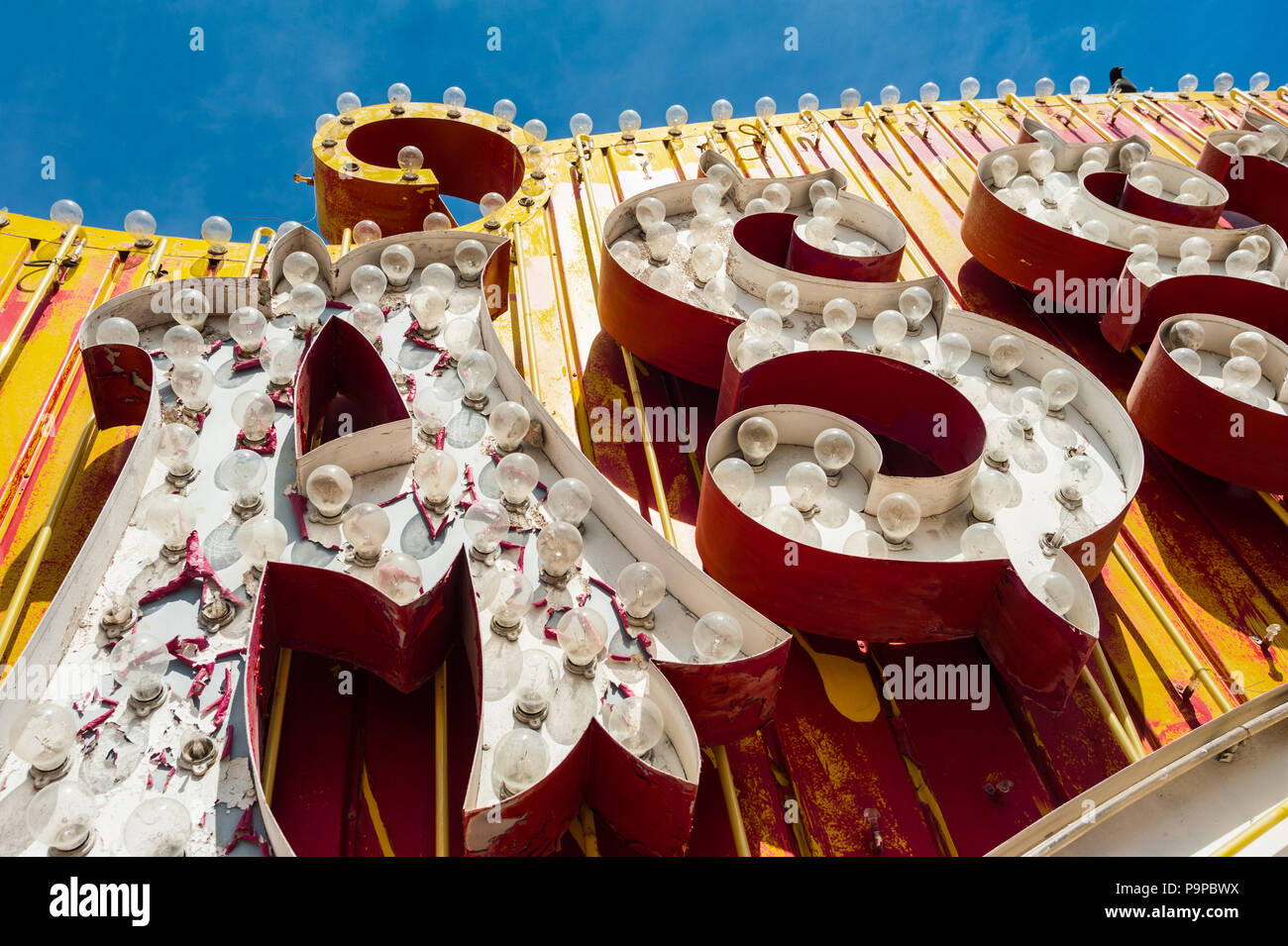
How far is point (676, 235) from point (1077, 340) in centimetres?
468

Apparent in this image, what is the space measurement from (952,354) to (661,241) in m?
3.12

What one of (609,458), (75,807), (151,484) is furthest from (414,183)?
(75,807)

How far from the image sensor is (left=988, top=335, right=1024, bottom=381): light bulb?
9.45 meters

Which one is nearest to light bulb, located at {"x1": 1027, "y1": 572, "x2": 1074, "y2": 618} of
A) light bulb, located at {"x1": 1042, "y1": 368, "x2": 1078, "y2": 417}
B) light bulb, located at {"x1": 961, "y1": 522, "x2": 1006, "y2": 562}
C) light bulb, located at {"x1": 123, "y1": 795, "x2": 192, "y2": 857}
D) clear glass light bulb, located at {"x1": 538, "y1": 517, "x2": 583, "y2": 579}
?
light bulb, located at {"x1": 961, "y1": 522, "x2": 1006, "y2": 562}

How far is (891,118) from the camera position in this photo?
16422 mm

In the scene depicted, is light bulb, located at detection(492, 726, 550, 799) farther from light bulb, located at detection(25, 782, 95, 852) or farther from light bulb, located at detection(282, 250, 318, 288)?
light bulb, located at detection(282, 250, 318, 288)

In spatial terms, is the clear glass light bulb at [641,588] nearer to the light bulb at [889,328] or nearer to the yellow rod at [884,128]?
the light bulb at [889,328]

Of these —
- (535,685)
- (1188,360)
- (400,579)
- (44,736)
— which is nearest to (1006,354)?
(1188,360)

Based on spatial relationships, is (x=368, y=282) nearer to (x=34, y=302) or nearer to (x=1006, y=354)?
(x=34, y=302)

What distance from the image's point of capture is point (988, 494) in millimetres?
7918

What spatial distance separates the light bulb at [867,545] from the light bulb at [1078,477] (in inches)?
66.0

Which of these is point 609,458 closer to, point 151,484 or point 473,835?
point 151,484

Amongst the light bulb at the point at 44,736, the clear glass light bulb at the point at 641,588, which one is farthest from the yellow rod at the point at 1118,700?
the light bulb at the point at 44,736

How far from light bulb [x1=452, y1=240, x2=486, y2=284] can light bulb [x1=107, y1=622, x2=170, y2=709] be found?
4.80 m
